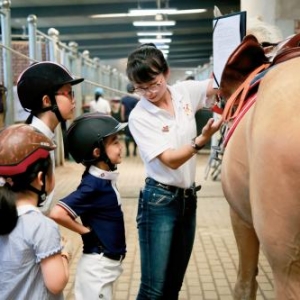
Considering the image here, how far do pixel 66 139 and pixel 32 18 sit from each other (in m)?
6.26

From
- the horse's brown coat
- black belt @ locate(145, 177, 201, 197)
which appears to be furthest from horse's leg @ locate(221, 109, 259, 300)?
black belt @ locate(145, 177, 201, 197)

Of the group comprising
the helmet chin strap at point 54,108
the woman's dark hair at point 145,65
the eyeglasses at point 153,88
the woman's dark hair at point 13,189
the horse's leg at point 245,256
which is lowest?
the horse's leg at point 245,256

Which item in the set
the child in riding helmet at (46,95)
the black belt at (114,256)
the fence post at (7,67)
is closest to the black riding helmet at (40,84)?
the child in riding helmet at (46,95)

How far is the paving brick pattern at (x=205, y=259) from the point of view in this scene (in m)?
3.64

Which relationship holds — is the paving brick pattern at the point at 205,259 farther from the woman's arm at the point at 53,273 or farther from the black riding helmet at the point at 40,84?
the woman's arm at the point at 53,273

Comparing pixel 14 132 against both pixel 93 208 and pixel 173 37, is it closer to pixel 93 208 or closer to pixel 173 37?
pixel 93 208

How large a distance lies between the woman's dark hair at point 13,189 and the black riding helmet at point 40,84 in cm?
57

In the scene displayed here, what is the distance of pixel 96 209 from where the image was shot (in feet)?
6.91

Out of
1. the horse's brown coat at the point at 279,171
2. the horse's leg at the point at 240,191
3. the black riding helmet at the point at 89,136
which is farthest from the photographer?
the black riding helmet at the point at 89,136

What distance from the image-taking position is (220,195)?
7.09 metres

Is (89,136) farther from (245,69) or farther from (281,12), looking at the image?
(281,12)

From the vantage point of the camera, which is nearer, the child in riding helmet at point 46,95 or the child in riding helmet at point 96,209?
the child in riding helmet at point 96,209

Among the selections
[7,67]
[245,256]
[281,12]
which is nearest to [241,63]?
[245,256]

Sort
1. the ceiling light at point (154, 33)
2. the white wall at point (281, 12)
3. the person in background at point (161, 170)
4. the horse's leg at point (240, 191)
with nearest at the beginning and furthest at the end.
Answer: the horse's leg at point (240, 191) → the person in background at point (161, 170) → the white wall at point (281, 12) → the ceiling light at point (154, 33)
